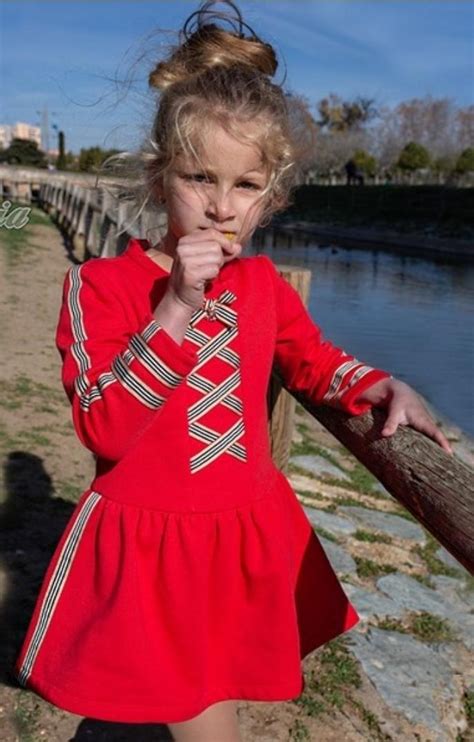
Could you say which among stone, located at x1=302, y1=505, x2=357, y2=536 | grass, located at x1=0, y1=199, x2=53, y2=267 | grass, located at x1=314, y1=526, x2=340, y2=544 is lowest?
grass, located at x1=0, y1=199, x2=53, y2=267

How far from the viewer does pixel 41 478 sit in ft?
13.8

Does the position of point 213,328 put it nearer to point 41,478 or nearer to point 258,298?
point 258,298

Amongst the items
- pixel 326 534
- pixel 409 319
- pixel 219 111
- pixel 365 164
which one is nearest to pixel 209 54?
pixel 219 111

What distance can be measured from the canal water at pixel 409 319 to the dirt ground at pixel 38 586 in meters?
1.53

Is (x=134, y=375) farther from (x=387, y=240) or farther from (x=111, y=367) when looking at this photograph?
(x=387, y=240)

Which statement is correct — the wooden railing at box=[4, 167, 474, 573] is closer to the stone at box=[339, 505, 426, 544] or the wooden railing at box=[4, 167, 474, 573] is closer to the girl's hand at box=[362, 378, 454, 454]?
the girl's hand at box=[362, 378, 454, 454]

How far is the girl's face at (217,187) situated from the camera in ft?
5.65

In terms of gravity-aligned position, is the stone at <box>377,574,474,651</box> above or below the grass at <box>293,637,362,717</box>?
below

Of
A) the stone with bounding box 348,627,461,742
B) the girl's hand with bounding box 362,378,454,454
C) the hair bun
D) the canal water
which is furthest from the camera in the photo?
the canal water

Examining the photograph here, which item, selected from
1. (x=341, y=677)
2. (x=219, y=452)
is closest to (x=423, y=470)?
(x=219, y=452)

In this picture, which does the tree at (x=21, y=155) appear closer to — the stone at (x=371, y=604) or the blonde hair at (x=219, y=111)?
the stone at (x=371, y=604)

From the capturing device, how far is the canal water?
9.38m

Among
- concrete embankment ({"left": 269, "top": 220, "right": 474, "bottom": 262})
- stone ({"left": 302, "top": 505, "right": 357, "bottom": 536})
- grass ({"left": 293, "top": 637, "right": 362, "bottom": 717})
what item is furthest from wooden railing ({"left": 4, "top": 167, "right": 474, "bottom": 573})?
concrete embankment ({"left": 269, "top": 220, "right": 474, "bottom": 262})

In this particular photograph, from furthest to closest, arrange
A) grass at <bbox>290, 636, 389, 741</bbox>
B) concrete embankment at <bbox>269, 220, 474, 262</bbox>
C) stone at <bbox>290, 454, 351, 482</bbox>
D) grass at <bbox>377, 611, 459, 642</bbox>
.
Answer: concrete embankment at <bbox>269, 220, 474, 262</bbox> < stone at <bbox>290, 454, 351, 482</bbox> < grass at <bbox>377, 611, 459, 642</bbox> < grass at <bbox>290, 636, 389, 741</bbox>
